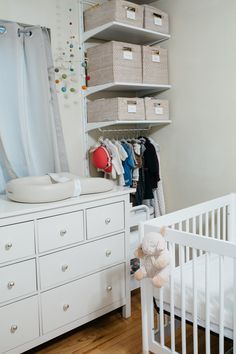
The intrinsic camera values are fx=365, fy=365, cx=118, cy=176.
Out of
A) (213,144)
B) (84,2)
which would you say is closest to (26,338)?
(213,144)

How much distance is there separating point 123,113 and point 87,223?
3.06 feet

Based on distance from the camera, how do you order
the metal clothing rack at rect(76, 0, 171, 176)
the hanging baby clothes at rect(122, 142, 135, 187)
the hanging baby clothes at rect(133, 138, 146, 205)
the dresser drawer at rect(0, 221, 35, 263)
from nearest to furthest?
the dresser drawer at rect(0, 221, 35, 263), the metal clothing rack at rect(76, 0, 171, 176), the hanging baby clothes at rect(122, 142, 135, 187), the hanging baby clothes at rect(133, 138, 146, 205)

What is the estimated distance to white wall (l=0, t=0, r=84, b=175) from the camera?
2.48 meters

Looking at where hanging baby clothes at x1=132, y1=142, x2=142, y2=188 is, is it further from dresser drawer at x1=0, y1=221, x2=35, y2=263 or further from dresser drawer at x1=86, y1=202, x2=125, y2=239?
dresser drawer at x1=0, y1=221, x2=35, y2=263

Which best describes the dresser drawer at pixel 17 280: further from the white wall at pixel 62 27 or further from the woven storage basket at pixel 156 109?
the woven storage basket at pixel 156 109

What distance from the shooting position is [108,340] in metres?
2.28

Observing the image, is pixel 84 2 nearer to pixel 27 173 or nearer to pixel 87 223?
pixel 27 173

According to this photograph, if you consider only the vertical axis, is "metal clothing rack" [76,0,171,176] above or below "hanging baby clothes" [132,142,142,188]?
above

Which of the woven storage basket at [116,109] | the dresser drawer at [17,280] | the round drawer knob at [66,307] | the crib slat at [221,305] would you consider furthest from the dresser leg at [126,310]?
the woven storage basket at [116,109]

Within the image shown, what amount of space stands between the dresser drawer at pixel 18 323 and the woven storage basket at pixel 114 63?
1.64 meters

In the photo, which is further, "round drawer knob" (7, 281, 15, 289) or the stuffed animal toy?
"round drawer knob" (7, 281, 15, 289)

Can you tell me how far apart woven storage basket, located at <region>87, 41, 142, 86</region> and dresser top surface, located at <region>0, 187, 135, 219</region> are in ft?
3.00

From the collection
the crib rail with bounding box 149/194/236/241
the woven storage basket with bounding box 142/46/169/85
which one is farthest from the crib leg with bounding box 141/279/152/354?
the woven storage basket with bounding box 142/46/169/85

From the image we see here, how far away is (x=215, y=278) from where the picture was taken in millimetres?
1942
